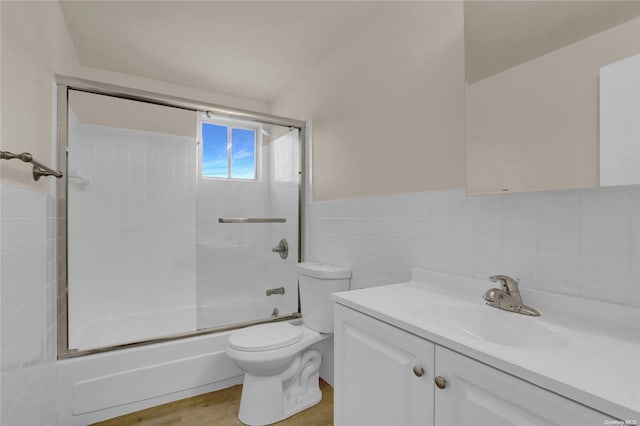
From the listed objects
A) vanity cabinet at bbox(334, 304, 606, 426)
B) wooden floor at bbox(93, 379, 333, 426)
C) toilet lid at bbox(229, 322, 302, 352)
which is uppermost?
vanity cabinet at bbox(334, 304, 606, 426)

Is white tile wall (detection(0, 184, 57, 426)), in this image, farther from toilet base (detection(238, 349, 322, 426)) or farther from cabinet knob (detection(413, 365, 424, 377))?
cabinet knob (detection(413, 365, 424, 377))

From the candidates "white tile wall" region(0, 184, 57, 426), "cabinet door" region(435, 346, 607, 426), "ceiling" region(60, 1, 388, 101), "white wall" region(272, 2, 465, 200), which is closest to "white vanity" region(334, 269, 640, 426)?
"cabinet door" region(435, 346, 607, 426)

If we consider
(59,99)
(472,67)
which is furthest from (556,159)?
(59,99)

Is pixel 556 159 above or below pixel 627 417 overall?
above

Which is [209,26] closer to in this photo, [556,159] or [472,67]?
[472,67]

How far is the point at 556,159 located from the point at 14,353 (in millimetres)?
1903

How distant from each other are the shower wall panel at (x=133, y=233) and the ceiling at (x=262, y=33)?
58 cm

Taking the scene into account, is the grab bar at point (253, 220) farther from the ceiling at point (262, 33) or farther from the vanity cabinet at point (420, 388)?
the vanity cabinet at point (420, 388)

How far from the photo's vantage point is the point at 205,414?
1747mm

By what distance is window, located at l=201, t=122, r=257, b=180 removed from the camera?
2295mm

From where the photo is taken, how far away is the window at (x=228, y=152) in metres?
2.29

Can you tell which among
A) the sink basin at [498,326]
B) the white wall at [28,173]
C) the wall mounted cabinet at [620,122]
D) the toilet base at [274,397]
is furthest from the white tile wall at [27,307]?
the wall mounted cabinet at [620,122]

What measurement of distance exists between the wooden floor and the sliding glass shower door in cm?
47

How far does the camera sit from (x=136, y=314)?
8.30 ft
